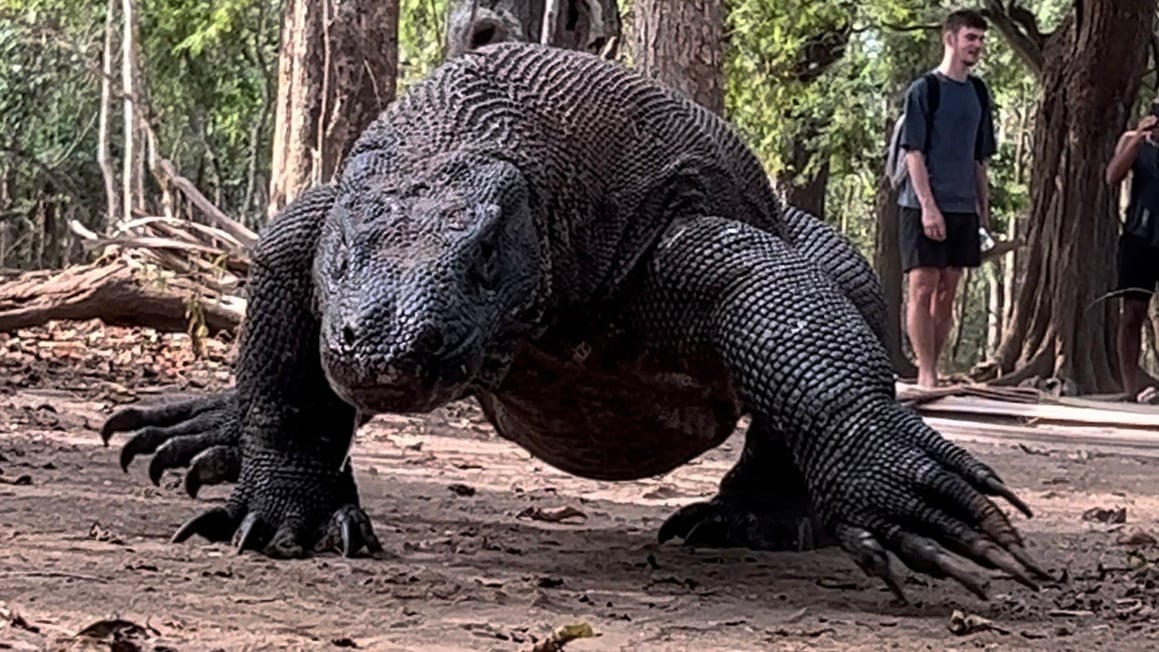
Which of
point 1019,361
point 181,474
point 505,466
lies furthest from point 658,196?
point 1019,361

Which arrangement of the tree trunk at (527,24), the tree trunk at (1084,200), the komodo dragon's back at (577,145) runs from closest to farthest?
the komodo dragon's back at (577,145)
the tree trunk at (527,24)
the tree trunk at (1084,200)

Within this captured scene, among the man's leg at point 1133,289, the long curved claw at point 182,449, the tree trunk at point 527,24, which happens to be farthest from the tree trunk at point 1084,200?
→ the long curved claw at point 182,449

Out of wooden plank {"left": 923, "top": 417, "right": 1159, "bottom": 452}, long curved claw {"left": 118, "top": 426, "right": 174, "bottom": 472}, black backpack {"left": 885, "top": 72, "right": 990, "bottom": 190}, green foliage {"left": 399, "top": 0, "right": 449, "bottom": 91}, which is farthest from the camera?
green foliage {"left": 399, "top": 0, "right": 449, "bottom": 91}

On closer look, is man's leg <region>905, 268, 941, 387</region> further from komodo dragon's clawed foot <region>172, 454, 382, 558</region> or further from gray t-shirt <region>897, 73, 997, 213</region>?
komodo dragon's clawed foot <region>172, 454, 382, 558</region>

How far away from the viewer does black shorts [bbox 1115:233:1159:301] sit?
9.80 meters

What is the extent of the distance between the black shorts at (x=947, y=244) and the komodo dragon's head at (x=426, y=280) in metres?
5.65

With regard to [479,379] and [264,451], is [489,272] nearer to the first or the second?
[479,379]

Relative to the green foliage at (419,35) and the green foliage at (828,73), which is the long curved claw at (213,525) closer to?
the green foliage at (828,73)

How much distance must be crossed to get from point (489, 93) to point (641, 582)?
977 millimetres

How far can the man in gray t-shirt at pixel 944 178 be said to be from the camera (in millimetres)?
8219

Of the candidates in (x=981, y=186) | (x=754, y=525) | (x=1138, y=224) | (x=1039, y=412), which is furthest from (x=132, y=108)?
(x=754, y=525)

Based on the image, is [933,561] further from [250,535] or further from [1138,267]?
[1138,267]

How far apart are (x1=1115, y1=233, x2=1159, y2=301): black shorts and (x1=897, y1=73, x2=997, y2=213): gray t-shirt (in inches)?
72.0

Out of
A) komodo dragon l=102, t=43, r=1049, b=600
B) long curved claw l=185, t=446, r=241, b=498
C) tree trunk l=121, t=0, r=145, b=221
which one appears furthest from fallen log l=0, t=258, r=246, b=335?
tree trunk l=121, t=0, r=145, b=221
